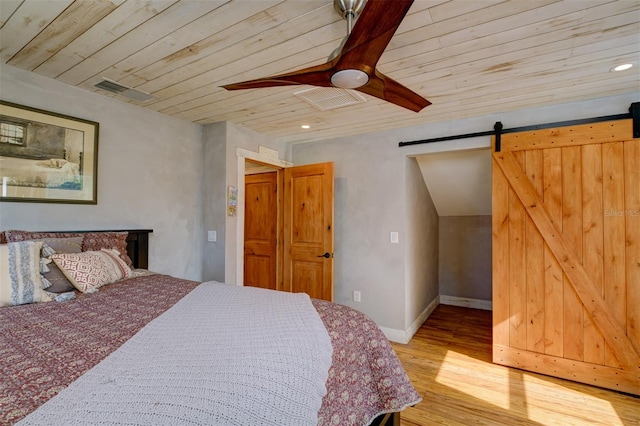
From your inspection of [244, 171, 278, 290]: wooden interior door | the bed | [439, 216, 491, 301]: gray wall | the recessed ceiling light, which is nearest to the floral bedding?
the bed

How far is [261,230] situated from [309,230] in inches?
36.3

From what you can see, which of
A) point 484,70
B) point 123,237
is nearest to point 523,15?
point 484,70

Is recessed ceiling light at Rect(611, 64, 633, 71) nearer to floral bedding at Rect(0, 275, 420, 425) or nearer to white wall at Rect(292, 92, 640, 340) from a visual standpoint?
white wall at Rect(292, 92, 640, 340)

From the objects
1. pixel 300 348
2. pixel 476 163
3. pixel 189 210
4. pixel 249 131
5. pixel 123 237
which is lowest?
pixel 300 348

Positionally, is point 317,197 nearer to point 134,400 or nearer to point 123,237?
point 123,237

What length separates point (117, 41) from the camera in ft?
5.76

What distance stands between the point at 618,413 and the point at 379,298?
6.45ft

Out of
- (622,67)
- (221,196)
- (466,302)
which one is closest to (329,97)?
(221,196)

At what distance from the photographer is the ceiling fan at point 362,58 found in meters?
1.05

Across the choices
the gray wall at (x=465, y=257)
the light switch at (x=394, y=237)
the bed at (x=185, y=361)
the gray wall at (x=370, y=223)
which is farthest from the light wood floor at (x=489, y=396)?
the gray wall at (x=465, y=257)

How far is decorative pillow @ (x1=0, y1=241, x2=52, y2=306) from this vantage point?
5.07ft

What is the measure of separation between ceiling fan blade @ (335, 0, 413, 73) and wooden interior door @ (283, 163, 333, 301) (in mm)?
2128

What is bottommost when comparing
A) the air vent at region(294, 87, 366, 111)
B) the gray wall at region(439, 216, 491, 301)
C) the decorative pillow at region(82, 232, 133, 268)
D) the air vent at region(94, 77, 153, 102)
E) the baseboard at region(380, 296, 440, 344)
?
the baseboard at region(380, 296, 440, 344)

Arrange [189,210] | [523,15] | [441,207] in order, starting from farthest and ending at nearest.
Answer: [441,207] < [189,210] < [523,15]
